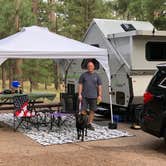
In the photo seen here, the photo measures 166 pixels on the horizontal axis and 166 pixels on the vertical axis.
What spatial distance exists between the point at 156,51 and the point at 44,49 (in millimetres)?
3238

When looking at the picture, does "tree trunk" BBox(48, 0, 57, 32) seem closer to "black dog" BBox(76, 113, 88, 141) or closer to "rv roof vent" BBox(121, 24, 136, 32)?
"rv roof vent" BBox(121, 24, 136, 32)

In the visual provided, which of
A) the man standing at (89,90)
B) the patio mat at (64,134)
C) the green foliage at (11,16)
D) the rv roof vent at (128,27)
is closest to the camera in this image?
the patio mat at (64,134)

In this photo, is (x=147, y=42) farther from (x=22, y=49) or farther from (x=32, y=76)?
(x=32, y=76)

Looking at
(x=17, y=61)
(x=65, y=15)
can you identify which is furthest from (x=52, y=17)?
(x=17, y=61)

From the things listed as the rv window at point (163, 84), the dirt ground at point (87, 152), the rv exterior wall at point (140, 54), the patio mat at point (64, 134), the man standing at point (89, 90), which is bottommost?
the patio mat at point (64, 134)

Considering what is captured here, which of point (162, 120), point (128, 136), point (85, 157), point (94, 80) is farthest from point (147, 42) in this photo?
point (85, 157)

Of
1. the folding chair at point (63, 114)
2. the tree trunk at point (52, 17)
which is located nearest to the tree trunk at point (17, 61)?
the tree trunk at point (52, 17)

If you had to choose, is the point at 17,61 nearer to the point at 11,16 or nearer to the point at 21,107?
the point at 11,16

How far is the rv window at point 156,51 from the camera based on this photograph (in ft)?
37.3

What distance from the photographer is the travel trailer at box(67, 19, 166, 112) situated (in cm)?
1105

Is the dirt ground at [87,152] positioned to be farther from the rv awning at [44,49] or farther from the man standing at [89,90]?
the rv awning at [44,49]

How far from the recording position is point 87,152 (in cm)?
782

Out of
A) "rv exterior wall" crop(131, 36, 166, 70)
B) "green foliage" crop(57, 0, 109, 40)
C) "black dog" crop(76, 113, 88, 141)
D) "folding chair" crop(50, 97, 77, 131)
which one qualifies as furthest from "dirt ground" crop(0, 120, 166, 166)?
"green foliage" crop(57, 0, 109, 40)

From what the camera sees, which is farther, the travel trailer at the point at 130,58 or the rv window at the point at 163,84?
the travel trailer at the point at 130,58
